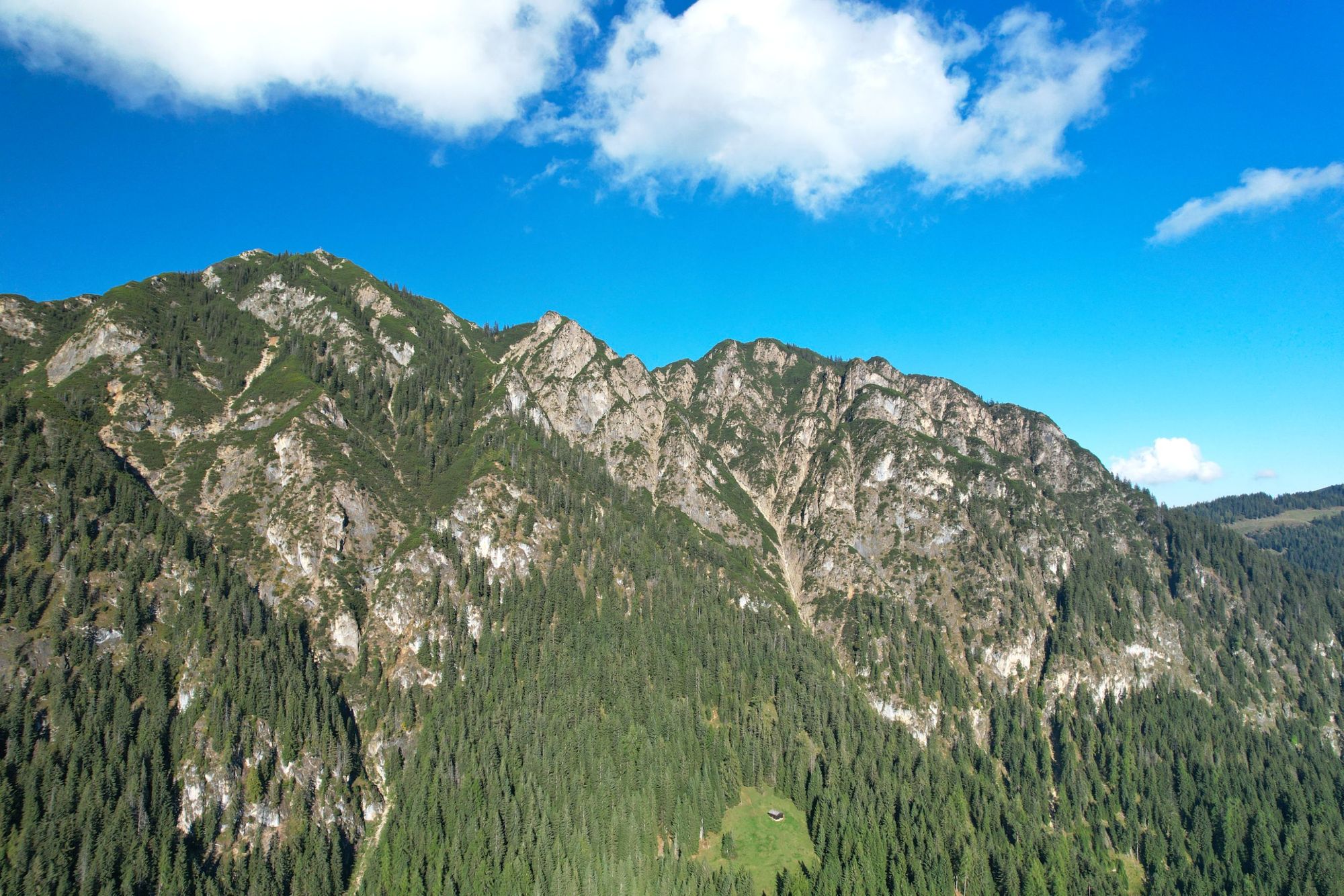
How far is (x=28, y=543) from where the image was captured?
Answer: 13612 centimetres

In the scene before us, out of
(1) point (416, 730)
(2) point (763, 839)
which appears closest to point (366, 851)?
(1) point (416, 730)

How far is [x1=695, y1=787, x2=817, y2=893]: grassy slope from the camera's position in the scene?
131500 mm

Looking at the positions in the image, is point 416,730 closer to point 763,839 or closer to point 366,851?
point 366,851

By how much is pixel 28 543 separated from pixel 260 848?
7818cm

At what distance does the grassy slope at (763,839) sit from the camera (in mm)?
131500

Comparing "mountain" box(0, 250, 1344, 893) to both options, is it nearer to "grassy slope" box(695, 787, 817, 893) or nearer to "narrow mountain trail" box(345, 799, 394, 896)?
"narrow mountain trail" box(345, 799, 394, 896)

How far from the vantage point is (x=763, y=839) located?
457ft

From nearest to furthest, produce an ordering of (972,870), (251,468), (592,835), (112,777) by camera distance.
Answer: (112,777), (592,835), (972,870), (251,468)

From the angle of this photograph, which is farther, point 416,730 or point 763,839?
point 416,730

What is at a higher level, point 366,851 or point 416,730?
point 416,730

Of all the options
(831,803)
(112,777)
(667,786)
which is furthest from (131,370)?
(831,803)

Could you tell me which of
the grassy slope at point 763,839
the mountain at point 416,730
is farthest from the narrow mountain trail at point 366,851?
the grassy slope at point 763,839

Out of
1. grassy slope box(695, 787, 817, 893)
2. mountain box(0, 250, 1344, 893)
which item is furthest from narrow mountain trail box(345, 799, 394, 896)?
grassy slope box(695, 787, 817, 893)

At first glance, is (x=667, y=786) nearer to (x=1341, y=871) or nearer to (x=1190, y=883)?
(x=1190, y=883)
